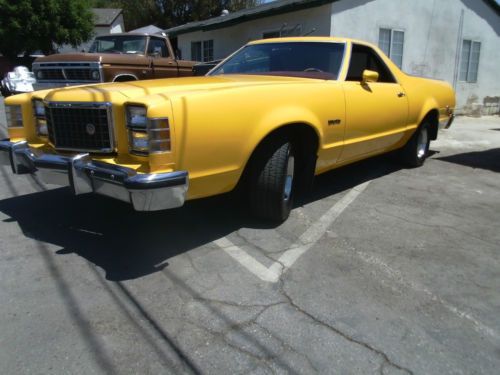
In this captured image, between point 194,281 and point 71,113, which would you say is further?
point 71,113

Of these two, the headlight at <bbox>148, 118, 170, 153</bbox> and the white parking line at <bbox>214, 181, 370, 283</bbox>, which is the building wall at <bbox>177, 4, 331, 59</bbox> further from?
the headlight at <bbox>148, 118, 170, 153</bbox>

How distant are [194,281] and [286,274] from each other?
25.2 inches

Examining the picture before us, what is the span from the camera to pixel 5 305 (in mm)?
2717

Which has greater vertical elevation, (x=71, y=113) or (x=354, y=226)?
(x=71, y=113)

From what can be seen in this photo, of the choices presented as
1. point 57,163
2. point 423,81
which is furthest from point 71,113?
point 423,81

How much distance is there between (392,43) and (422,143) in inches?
262

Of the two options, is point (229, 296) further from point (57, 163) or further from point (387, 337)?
point (57, 163)

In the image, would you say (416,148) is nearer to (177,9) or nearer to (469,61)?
(469,61)

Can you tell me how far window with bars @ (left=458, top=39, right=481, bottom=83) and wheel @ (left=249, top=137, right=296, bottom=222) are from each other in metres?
12.8

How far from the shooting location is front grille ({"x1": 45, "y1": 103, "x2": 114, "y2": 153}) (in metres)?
3.18

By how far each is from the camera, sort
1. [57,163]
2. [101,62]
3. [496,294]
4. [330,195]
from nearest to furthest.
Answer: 1. [496,294]
2. [57,163]
3. [330,195]
4. [101,62]

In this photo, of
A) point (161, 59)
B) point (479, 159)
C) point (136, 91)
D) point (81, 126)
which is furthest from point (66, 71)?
point (479, 159)

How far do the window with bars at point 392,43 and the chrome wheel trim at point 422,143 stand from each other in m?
6.13

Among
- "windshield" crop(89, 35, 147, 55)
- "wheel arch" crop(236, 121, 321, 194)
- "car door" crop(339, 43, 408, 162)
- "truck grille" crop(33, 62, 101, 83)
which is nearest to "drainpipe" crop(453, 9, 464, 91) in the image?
"windshield" crop(89, 35, 147, 55)
